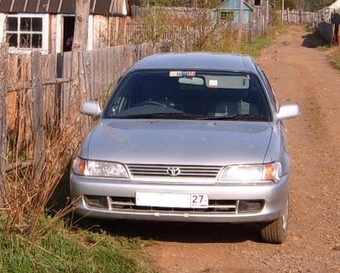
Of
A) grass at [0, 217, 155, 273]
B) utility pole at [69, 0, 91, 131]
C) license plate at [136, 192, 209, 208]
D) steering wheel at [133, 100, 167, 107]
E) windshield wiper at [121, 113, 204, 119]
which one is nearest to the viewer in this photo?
grass at [0, 217, 155, 273]

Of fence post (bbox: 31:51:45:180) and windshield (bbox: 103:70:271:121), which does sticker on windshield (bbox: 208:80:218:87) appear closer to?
windshield (bbox: 103:70:271:121)

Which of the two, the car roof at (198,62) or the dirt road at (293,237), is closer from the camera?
the dirt road at (293,237)

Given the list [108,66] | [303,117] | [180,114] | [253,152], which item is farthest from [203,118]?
[303,117]

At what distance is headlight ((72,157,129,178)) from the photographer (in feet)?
21.1

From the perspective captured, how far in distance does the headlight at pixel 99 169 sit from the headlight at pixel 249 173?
78cm

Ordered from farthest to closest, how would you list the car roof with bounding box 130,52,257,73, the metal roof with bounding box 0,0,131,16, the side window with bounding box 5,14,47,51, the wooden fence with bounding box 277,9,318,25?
the wooden fence with bounding box 277,9,318,25 → the side window with bounding box 5,14,47,51 → the metal roof with bounding box 0,0,131,16 → the car roof with bounding box 130,52,257,73

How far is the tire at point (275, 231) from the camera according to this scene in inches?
268

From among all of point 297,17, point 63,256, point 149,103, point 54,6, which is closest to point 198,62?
point 149,103

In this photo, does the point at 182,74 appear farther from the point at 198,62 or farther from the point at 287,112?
the point at 287,112

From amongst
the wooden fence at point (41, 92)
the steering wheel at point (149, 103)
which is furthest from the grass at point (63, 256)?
the steering wheel at point (149, 103)

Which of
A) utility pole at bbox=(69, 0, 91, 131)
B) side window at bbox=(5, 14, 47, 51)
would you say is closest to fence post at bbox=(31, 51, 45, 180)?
utility pole at bbox=(69, 0, 91, 131)

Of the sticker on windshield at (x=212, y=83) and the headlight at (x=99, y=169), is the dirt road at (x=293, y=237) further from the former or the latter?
the sticker on windshield at (x=212, y=83)

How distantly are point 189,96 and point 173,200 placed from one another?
5.35 feet

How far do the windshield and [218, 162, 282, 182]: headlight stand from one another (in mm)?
1082
